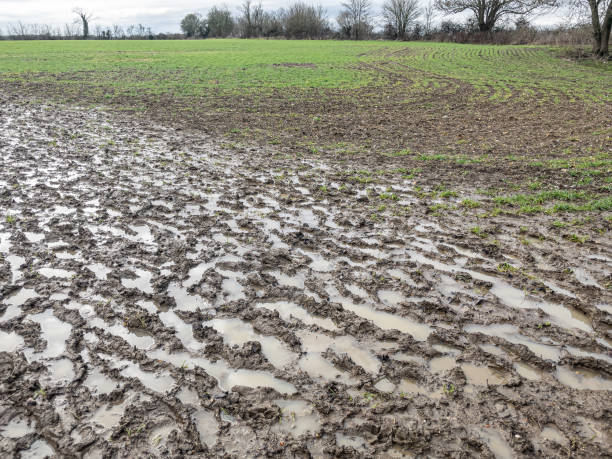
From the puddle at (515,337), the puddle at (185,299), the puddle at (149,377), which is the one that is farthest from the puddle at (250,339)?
the puddle at (515,337)

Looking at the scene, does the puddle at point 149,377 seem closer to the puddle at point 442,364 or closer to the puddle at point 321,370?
the puddle at point 321,370

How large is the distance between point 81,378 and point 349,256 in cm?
348

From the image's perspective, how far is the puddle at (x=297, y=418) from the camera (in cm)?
321

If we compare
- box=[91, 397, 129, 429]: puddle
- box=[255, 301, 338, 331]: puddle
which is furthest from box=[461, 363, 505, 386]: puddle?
box=[91, 397, 129, 429]: puddle

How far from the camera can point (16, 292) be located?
4.84 metres

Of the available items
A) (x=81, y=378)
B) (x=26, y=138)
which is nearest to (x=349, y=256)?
(x=81, y=378)

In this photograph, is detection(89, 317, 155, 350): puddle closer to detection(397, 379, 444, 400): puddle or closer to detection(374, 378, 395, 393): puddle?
detection(374, 378, 395, 393): puddle

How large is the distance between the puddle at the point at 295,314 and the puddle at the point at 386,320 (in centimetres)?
37

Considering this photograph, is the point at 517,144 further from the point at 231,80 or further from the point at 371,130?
the point at 231,80

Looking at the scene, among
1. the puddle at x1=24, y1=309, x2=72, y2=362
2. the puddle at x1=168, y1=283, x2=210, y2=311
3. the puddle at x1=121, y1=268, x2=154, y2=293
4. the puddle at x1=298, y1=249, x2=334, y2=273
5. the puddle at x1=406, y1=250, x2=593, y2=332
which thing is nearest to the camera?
the puddle at x1=24, y1=309, x2=72, y2=362

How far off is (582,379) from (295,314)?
2.79 metres

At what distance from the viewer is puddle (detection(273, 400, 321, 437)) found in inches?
127

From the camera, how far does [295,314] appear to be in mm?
4582

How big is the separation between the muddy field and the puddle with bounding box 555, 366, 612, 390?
16 mm
